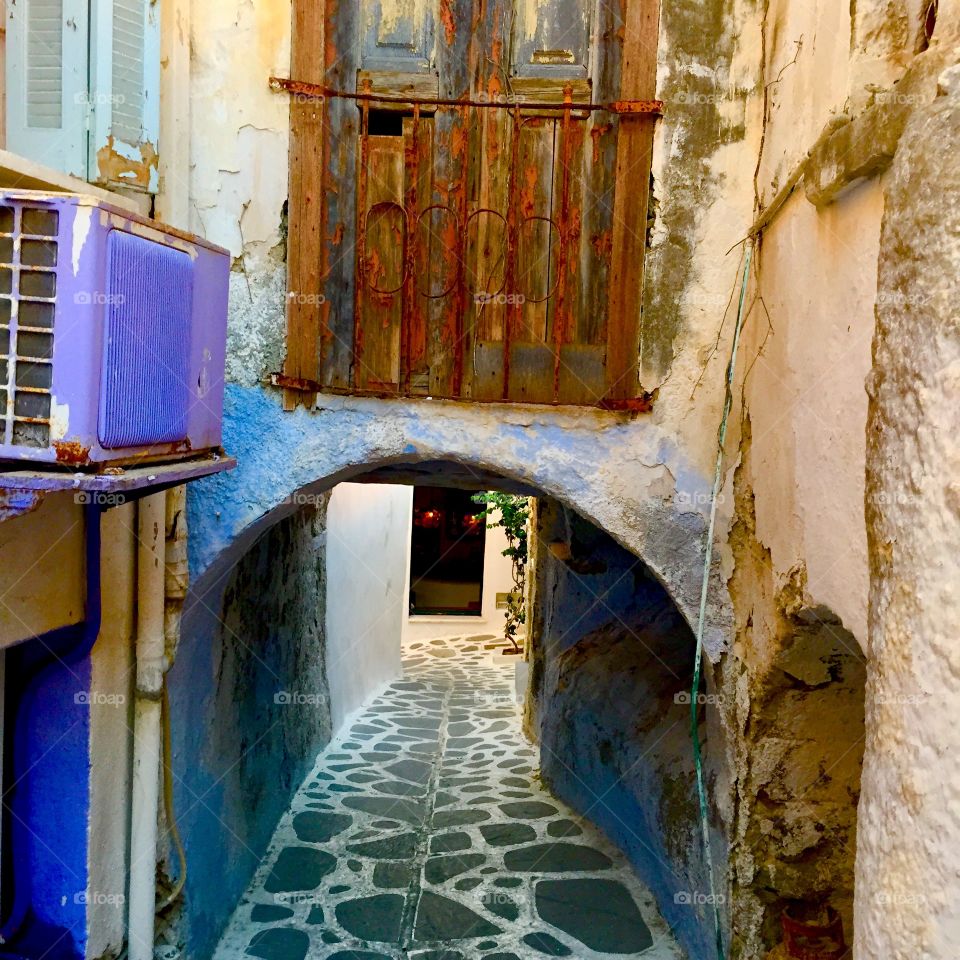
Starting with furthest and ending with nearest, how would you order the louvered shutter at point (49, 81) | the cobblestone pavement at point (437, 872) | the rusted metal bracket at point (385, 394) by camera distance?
the cobblestone pavement at point (437, 872), the rusted metal bracket at point (385, 394), the louvered shutter at point (49, 81)

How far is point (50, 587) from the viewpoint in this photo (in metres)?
3.31

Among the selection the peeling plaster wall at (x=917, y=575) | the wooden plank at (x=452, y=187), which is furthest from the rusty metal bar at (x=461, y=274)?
the peeling plaster wall at (x=917, y=575)

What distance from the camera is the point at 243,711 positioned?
17.8 ft

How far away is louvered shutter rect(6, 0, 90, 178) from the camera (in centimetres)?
336

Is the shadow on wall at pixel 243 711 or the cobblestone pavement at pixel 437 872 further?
the cobblestone pavement at pixel 437 872

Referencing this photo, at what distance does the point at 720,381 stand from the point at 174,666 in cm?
265

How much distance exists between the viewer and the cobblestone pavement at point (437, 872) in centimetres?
489

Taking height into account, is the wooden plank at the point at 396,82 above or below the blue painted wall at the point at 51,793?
above

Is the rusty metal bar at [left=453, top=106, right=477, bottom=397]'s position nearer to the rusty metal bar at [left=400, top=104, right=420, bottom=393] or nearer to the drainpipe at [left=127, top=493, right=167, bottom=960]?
the rusty metal bar at [left=400, top=104, right=420, bottom=393]

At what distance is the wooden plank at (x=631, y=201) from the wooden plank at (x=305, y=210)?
1.26m


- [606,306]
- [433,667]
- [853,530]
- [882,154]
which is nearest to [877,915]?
[853,530]

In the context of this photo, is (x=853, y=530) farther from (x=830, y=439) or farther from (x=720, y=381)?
(x=720, y=381)

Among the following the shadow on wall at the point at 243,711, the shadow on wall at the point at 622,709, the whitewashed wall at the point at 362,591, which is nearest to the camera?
the shadow on wall at the point at 243,711

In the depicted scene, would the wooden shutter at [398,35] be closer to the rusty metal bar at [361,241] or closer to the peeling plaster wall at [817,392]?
the rusty metal bar at [361,241]
